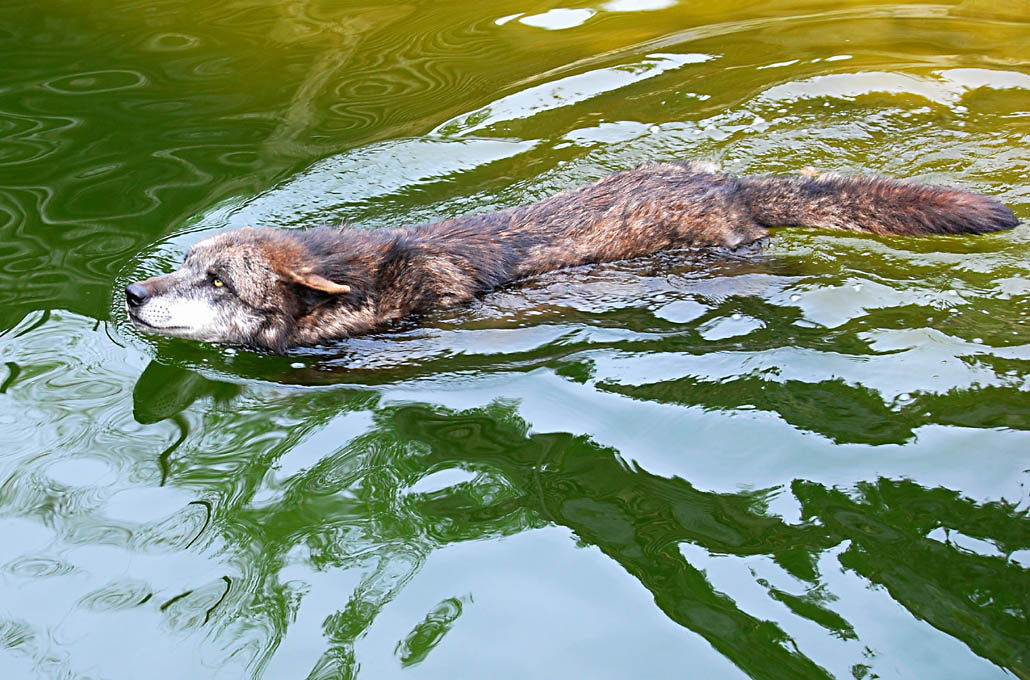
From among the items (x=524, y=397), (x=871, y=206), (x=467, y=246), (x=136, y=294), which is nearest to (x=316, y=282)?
(x=467, y=246)

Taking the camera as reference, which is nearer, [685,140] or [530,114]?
[685,140]

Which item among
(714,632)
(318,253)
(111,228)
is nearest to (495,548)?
(714,632)

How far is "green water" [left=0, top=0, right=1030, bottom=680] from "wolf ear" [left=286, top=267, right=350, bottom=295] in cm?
55

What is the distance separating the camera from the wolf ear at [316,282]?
7.80 metres

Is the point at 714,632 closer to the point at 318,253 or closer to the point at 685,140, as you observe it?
the point at 318,253

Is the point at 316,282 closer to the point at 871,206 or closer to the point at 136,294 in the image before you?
the point at 136,294

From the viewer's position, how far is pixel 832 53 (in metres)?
12.2

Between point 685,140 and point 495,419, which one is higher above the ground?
point 685,140

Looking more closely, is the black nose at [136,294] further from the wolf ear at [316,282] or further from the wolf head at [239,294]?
the wolf ear at [316,282]

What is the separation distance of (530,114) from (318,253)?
4027 millimetres

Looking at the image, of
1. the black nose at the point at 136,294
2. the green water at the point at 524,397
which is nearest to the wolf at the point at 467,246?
the black nose at the point at 136,294

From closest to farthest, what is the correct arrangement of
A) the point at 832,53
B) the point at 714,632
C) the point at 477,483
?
the point at 714,632 < the point at 477,483 < the point at 832,53

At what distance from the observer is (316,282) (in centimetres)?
784

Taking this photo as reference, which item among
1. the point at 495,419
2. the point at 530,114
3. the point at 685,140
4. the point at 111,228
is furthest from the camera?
the point at 530,114
